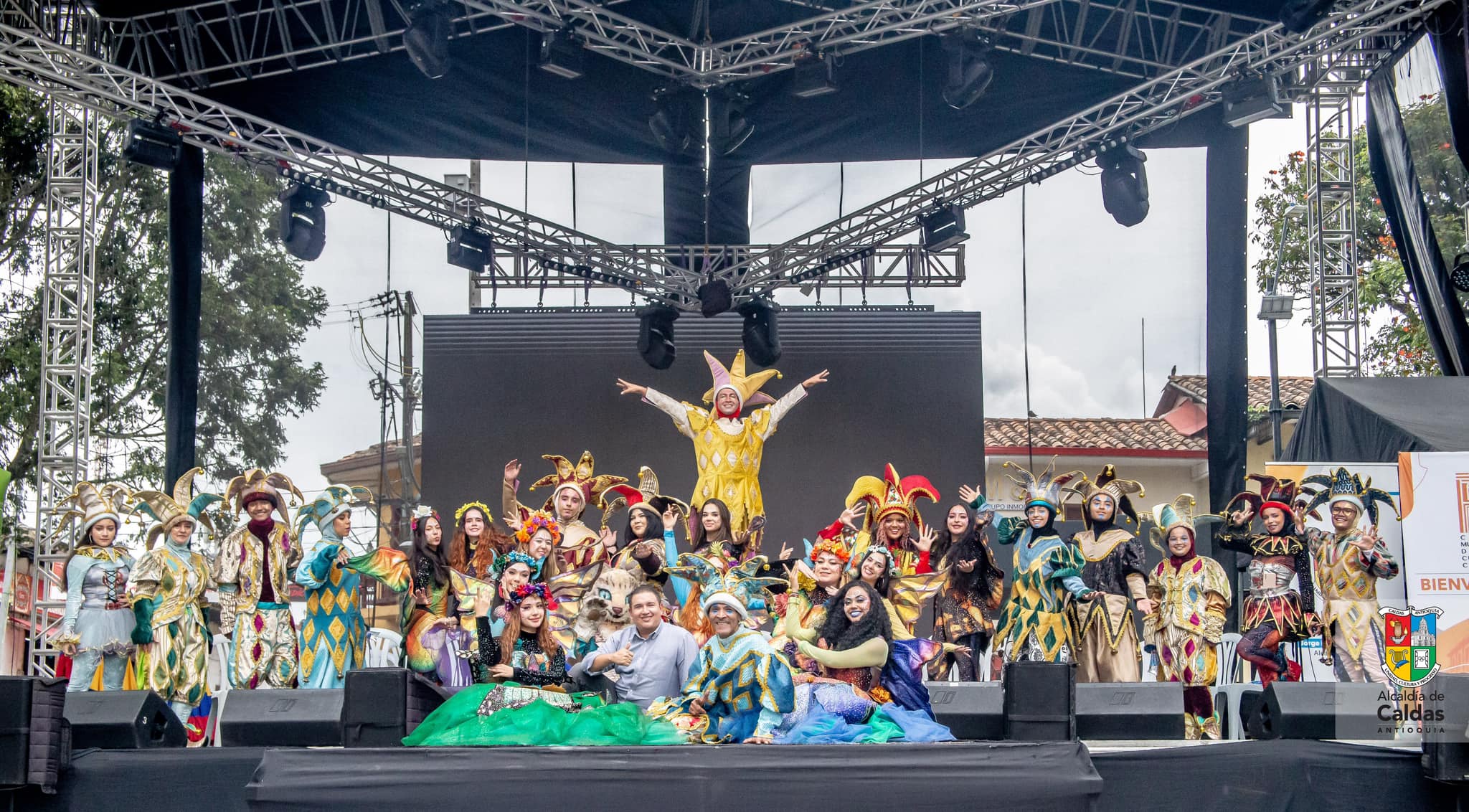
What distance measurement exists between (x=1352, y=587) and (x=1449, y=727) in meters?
3.21

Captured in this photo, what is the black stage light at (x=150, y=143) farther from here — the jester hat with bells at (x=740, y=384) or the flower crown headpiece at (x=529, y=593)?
the flower crown headpiece at (x=529, y=593)

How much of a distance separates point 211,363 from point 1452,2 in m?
11.5

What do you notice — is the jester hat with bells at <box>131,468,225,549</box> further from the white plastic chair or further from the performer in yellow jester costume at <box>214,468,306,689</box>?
the white plastic chair

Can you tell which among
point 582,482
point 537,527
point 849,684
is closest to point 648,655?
point 849,684

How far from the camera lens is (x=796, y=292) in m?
11.4

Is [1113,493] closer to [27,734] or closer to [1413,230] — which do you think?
[1413,230]

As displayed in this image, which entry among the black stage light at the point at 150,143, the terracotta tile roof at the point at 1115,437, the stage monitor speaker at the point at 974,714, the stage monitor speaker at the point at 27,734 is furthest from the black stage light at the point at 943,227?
the stage monitor speaker at the point at 27,734

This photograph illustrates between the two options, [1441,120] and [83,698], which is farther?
[1441,120]

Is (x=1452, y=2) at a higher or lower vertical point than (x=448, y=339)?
higher

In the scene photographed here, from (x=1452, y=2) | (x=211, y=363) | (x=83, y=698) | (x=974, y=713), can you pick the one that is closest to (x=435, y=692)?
(x=83, y=698)

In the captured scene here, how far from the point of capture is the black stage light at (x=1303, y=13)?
25.2 ft

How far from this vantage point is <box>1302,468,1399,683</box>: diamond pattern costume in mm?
7348

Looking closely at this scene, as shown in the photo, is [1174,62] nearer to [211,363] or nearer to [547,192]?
[547,192]

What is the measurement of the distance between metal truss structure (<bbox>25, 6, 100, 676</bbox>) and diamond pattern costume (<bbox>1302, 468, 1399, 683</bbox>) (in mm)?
7340
